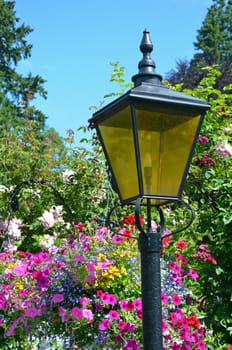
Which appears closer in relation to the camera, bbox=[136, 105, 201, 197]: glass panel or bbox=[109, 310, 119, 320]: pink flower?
bbox=[136, 105, 201, 197]: glass panel

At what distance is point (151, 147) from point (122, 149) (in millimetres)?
131

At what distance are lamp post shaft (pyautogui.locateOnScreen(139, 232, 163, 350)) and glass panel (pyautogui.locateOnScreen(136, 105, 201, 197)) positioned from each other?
19cm

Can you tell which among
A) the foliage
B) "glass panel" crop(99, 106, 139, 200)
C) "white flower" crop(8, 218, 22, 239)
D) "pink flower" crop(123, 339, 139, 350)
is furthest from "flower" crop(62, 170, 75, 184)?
"glass panel" crop(99, 106, 139, 200)

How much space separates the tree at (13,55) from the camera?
21625 millimetres

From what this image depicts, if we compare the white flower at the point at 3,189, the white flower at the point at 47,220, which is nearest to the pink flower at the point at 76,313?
the white flower at the point at 47,220

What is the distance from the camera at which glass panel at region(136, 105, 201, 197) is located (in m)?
1.86

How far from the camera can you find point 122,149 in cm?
197

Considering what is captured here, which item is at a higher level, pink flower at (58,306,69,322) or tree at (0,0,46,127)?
tree at (0,0,46,127)

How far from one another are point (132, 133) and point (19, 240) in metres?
3.48

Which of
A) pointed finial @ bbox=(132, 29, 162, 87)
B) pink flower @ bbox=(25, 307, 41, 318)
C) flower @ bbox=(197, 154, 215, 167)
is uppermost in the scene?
flower @ bbox=(197, 154, 215, 167)

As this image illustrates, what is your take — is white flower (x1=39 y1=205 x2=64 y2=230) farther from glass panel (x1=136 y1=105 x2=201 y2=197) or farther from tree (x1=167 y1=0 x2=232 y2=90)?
tree (x1=167 y1=0 x2=232 y2=90)

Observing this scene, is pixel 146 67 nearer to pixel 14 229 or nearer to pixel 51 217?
pixel 51 217

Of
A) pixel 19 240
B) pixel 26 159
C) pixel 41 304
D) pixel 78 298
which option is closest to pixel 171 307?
pixel 78 298

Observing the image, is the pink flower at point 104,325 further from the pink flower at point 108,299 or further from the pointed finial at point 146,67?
the pointed finial at point 146,67
